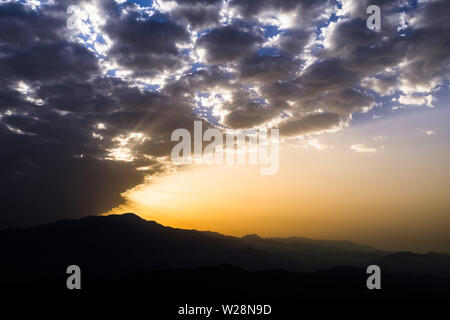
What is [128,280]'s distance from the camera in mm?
186500
